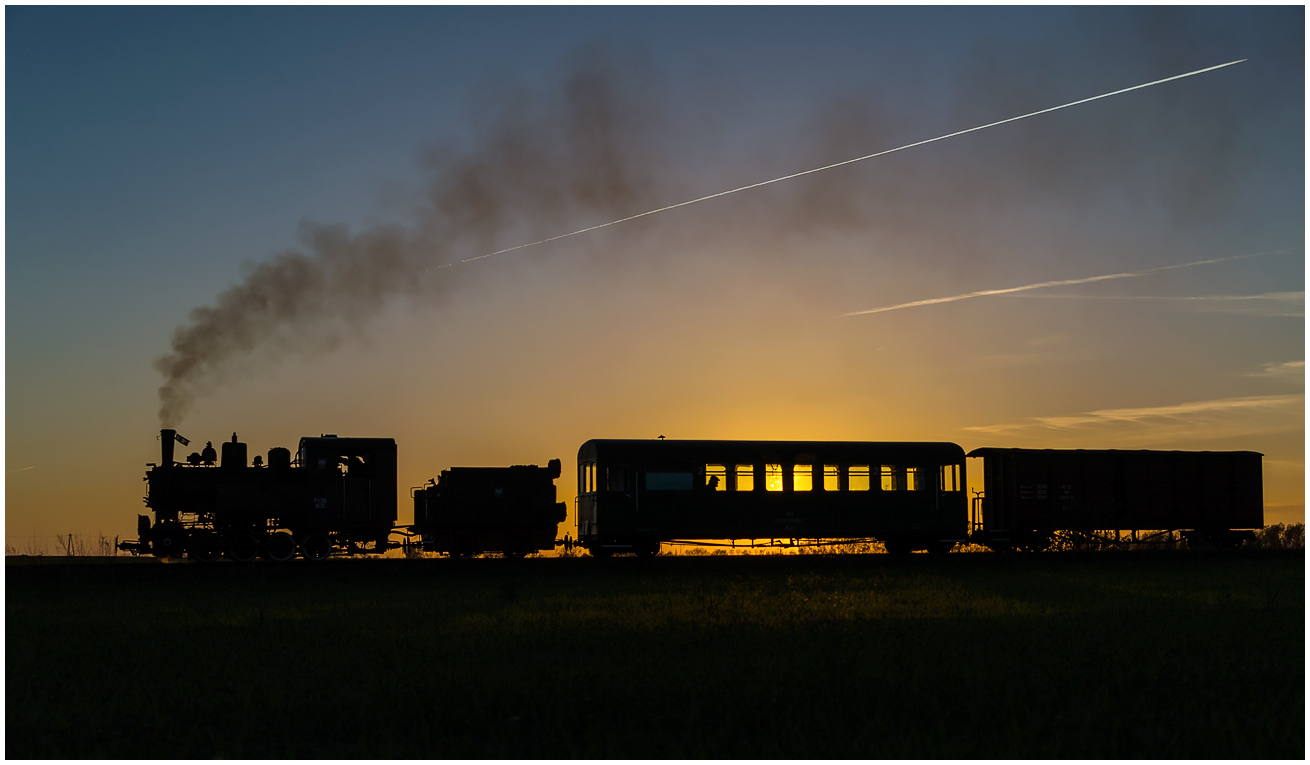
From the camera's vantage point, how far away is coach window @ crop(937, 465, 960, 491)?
27.0m

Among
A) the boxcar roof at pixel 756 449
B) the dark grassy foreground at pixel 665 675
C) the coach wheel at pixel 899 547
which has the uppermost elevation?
the boxcar roof at pixel 756 449

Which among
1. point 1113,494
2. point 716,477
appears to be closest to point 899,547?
point 716,477

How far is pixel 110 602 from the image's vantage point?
17578 millimetres

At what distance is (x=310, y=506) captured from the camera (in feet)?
82.9

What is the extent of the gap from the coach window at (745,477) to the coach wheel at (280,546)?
10930mm

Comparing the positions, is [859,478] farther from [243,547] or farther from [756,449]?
[243,547]

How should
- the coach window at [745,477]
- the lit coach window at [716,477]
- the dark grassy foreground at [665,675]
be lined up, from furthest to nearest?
the coach window at [745,477] < the lit coach window at [716,477] < the dark grassy foreground at [665,675]

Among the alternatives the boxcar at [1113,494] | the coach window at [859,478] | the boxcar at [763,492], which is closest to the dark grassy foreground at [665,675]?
the boxcar at [763,492]

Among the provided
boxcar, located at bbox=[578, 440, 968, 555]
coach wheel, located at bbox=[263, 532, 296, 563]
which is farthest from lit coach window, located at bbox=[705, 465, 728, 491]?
coach wheel, located at bbox=[263, 532, 296, 563]

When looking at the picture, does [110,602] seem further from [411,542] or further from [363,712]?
[363,712]

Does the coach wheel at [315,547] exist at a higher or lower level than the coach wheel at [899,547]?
higher

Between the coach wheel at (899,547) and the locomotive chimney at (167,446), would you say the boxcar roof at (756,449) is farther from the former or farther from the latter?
the locomotive chimney at (167,446)

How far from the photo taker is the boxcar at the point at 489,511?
26781 mm

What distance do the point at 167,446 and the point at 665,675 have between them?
19643 mm
